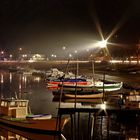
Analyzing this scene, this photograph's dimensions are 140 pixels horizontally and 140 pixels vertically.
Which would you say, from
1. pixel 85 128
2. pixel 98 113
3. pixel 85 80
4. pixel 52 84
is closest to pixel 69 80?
pixel 85 80

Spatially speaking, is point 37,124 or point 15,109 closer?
point 37,124

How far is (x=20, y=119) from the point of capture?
26844 millimetres

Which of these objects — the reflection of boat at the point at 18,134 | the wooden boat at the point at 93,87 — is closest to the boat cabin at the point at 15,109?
the reflection of boat at the point at 18,134

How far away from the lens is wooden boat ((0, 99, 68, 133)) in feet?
82.4

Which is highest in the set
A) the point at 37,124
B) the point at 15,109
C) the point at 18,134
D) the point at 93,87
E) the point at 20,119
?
the point at 93,87

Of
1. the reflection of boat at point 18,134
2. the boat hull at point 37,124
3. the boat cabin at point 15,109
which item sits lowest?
the reflection of boat at point 18,134

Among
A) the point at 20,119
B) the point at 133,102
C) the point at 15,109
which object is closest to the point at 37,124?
the point at 20,119

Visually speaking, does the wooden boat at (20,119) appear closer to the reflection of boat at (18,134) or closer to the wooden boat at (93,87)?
the reflection of boat at (18,134)

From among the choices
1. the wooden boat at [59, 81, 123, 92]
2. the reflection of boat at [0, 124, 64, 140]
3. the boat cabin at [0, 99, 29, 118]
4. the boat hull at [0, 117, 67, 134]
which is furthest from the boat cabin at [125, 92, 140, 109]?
the wooden boat at [59, 81, 123, 92]

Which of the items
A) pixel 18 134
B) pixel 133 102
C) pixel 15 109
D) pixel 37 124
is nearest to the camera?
pixel 37 124

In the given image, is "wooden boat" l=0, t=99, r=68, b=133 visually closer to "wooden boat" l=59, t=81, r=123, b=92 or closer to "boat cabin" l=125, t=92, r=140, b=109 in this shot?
"boat cabin" l=125, t=92, r=140, b=109

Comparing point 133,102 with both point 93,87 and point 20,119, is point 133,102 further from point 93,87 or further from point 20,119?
point 93,87

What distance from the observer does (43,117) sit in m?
26.9

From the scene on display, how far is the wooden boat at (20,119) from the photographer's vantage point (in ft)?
82.4
